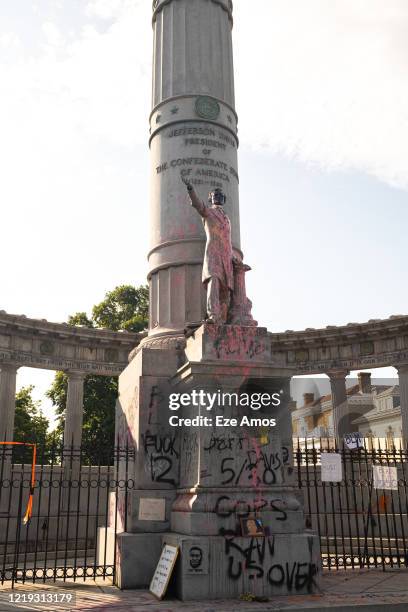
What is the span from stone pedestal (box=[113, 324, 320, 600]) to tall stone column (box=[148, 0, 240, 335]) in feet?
8.99

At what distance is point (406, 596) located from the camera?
10.6 meters

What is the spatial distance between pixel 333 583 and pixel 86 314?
1601 inches

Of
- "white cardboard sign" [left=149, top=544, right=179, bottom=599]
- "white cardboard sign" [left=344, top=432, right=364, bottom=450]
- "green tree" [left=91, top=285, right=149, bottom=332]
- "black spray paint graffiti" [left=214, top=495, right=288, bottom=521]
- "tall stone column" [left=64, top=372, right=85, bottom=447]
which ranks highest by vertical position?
"green tree" [left=91, top=285, right=149, bottom=332]

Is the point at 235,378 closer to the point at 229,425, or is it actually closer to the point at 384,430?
the point at 229,425

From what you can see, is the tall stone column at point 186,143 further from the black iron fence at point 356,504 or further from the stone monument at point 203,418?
the black iron fence at point 356,504

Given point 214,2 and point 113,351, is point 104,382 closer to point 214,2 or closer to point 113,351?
point 113,351

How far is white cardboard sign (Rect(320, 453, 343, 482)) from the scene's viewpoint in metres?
15.6

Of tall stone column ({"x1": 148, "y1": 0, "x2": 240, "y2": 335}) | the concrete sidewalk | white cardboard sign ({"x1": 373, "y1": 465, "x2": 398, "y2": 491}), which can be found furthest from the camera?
white cardboard sign ({"x1": 373, "y1": 465, "x2": 398, "y2": 491})

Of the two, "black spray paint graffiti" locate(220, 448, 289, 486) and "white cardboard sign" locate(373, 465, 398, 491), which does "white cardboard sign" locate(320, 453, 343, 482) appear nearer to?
"white cardboard sign" locate(373, 465, 398, 491)

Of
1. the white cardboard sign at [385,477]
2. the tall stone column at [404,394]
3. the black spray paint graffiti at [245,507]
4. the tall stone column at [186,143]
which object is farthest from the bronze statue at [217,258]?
the tall stone column at [404,394]

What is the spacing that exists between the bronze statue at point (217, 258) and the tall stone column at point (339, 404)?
1669cm

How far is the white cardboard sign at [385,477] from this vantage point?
16188mm

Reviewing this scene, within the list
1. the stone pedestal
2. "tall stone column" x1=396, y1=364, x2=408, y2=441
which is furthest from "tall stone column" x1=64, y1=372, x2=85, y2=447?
"tall stone column" x1=396, y1=364, x2=408, y2=441

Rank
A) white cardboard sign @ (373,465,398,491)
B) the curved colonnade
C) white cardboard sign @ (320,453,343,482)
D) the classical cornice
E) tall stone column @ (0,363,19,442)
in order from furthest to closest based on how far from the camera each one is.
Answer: the curved colonnade < tall stone column @ (0,363,19,442) < the classical cornice < white cardboard sign @ (373,465,398,491) < white cardboard sign @ (320,453,343,482)
